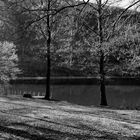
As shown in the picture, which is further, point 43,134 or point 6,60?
point 6,60

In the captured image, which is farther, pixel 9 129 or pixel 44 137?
pixel 9 129

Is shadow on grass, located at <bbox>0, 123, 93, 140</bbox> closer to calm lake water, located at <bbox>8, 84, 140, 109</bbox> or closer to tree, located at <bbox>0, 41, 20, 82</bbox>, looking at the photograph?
calm lake water, located at <bbox>8, 84, 140, 109</bbox>

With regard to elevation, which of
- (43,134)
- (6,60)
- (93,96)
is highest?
(6,60)

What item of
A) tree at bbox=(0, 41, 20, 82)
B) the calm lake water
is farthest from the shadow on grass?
tree at bbox=(0, 41, 20, 82)

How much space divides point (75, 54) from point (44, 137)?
14.3 m

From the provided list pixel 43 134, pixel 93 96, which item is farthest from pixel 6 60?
pixel 43 134

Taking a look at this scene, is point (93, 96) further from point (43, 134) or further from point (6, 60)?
point (43, 134)

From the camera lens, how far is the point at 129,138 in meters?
8.15

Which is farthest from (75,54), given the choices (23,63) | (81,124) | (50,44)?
(23,63)

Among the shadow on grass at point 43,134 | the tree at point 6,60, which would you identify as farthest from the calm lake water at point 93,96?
the shadow on grass at point 43,134

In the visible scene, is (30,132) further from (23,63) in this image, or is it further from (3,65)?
(23,63)

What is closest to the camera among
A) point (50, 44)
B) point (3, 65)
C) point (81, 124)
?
point (81, 124)

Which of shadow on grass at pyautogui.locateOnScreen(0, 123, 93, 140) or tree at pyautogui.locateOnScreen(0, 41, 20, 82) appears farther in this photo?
tree at pyautogui.locateOnScreen(0, 41, 20, 82)

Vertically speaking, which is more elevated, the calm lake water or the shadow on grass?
the shadow on grass
